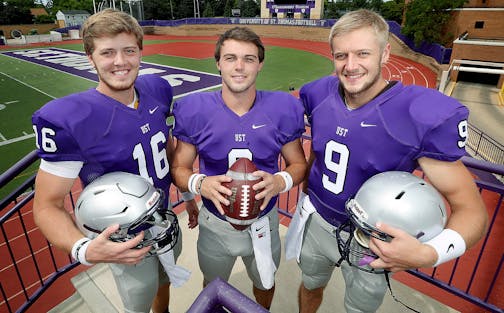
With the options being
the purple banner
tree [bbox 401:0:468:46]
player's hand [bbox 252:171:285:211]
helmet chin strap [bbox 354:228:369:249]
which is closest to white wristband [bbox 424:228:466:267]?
helmet chin strap [bbox 354:228:369:249]

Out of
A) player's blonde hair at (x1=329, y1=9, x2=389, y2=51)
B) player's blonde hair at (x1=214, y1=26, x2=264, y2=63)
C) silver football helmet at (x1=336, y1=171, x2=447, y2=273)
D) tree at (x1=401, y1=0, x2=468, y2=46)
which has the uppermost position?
tree at (x1=401, y1=0, x2=468, y2=46)

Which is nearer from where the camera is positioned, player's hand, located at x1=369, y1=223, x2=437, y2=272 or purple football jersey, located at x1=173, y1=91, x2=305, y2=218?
player's hand, located at x1=369, y1=223, x2=437, y2=272

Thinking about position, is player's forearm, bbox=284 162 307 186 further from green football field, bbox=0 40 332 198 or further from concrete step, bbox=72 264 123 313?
green football field, bbox=0 40 332 198

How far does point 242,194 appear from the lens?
224cm

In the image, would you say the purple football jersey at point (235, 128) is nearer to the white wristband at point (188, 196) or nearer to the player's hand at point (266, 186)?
the player's hand at point (266, 186)

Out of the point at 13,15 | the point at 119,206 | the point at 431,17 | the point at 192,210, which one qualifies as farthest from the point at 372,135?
the point at 13,15

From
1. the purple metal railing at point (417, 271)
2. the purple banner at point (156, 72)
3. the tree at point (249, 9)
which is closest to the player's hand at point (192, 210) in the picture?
the purple metal railing at point (417, 271)

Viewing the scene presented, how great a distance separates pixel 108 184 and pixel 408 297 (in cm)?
340

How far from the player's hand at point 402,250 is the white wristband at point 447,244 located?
4cm

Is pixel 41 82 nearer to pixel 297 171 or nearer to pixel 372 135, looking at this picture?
pixel 297 171

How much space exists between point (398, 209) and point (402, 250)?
22 centimetres

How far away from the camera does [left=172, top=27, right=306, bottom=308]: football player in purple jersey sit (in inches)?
100.0

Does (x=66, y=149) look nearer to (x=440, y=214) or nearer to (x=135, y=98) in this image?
(x=135, y=98)

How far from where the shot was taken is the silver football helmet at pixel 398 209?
5.75ft
